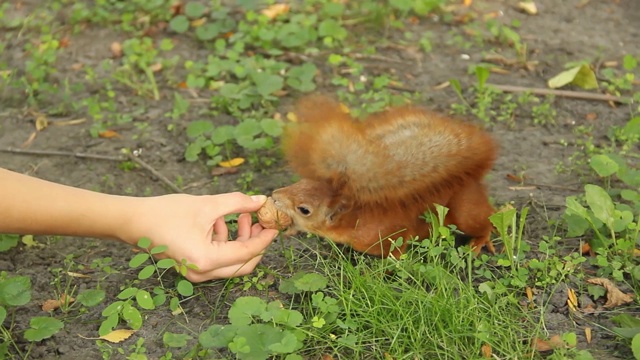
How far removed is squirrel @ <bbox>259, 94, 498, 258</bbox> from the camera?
2.28 m

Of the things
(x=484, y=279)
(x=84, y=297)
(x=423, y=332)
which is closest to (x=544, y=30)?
(x=484, y=279)

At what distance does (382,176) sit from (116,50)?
86.5 inches

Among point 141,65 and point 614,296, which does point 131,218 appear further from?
A: point 141,65

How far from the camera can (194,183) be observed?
316cm

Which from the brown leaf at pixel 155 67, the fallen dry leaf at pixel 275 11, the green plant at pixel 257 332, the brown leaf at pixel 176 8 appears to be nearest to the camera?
the green plant at pixel 257 332

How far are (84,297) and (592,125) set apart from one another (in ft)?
7.00

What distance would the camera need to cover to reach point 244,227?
256 cm

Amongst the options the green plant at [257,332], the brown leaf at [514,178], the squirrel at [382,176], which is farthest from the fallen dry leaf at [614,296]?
the green plant at [257,332]

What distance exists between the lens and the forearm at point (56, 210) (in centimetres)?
230

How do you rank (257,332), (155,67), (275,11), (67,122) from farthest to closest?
1. (275,11)
2. (155,67)
3. (67,122)
4. (257,332)

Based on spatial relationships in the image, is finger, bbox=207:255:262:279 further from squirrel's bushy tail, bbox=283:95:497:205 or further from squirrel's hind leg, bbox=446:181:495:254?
squirrel's hind leg, bbox=446:181:495:254

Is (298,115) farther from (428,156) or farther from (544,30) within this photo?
(544,30)

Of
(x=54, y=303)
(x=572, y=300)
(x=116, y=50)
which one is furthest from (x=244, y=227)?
(x=116, y=50)

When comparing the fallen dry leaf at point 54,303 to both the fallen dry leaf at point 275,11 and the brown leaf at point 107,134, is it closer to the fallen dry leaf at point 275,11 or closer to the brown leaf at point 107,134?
the brown leaf at point 107,134
